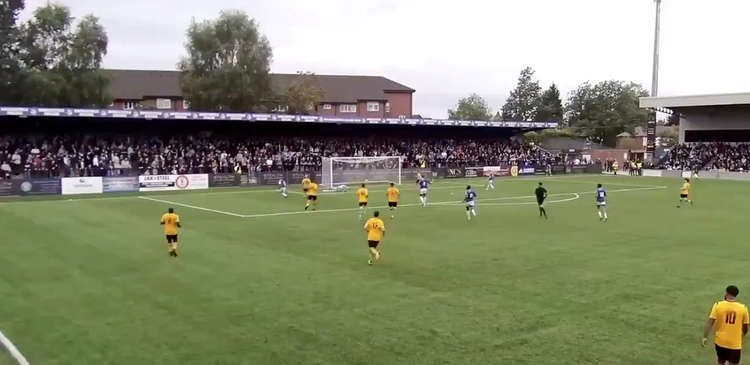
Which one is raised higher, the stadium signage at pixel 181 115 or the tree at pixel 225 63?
the tree at pixel 225 63

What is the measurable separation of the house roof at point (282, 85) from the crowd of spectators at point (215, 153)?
22472mm

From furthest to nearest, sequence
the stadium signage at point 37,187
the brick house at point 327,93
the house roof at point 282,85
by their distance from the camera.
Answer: the house roof at point 282,85 → the brick house at point 327,93 → the stadium signage at point 37,187

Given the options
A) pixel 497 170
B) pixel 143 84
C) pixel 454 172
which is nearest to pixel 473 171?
pixel 454 172

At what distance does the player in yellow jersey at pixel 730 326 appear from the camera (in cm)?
843

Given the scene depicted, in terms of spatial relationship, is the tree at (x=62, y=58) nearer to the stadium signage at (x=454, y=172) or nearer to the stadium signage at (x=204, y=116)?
the stadium signage at (x=204, y=116)

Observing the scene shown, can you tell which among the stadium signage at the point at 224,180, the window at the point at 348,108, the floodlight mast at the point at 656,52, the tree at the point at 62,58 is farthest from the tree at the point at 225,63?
the floodlight mast at the point at 656,52

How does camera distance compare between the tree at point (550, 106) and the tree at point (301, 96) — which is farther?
the tree at point (550, 106)

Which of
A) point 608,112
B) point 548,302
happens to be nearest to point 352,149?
point 548,302

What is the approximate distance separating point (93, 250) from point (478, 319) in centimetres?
1288

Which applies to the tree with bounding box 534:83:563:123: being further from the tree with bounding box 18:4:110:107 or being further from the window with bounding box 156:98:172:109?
the tree with bounding box 18:4:110:107

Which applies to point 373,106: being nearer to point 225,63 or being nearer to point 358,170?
point 225,63

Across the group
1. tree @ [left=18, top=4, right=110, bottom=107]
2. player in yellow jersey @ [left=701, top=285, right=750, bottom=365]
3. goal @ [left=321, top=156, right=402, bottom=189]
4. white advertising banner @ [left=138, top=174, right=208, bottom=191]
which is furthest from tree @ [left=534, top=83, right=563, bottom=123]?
player in yellow jersey @ [left=701, top=285, right=750, bottom=365]

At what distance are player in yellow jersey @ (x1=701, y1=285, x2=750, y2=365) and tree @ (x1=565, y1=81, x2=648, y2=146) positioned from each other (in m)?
113

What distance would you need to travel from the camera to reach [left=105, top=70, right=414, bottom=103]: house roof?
277 ft
